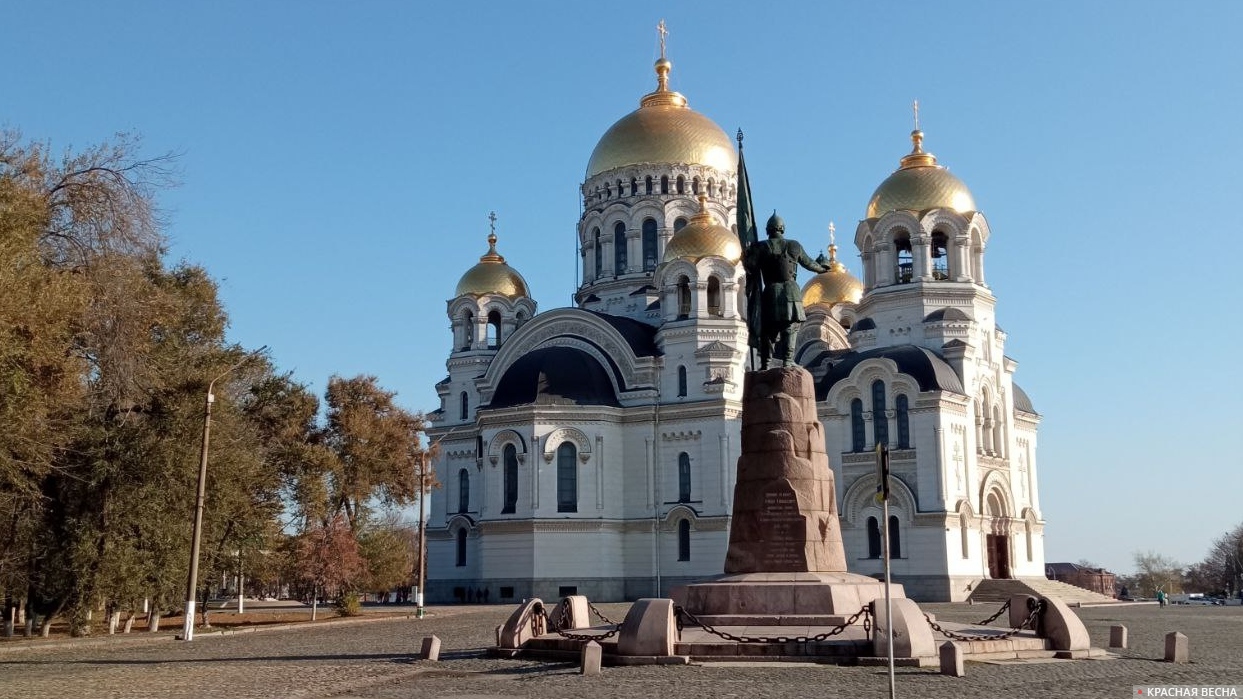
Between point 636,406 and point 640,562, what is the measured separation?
5.94 m

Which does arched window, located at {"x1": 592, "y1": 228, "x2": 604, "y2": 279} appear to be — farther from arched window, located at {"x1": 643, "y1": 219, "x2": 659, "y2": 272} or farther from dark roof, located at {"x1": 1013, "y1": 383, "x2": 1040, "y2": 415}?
dark roof, located at {"x1": 1013, "y1": 383, "x2": 1040, "y2": 415}

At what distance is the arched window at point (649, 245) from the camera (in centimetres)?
5400

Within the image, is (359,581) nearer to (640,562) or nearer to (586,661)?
(640,562)

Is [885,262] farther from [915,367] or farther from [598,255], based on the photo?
[598,255]

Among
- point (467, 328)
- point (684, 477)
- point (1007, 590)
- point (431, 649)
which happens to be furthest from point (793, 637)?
point (467, 328)

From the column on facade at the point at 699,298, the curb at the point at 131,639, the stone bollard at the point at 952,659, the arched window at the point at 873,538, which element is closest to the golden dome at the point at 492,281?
the column on facade at the point at 699,298

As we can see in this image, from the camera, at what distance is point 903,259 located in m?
49.4

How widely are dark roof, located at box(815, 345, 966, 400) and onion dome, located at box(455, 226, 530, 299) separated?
15902 millimetres

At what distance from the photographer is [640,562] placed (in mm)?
47750

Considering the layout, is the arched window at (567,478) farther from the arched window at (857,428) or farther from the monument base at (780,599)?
the monument base at (780,599)

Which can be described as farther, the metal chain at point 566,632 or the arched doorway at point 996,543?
the arched doorway at point 996,543

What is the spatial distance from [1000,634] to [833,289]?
40812mm

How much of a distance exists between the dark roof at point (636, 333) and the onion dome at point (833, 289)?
9542 mm

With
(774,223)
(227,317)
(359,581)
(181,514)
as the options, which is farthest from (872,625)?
(359,581)
